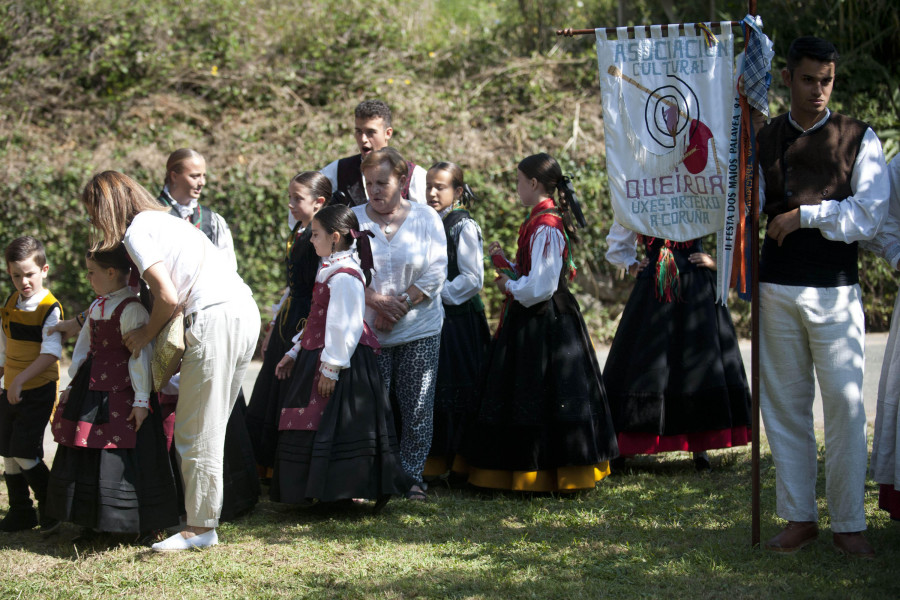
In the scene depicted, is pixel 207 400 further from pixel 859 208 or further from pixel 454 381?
pixel 859 208

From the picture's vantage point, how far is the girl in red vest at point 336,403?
4.48m

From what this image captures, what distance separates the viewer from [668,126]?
4.10 meters

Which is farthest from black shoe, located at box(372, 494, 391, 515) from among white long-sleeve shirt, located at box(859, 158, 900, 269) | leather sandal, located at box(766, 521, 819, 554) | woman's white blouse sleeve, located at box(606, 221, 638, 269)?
white long-sleeve shirt, located at box(859, 158, 900, 269)

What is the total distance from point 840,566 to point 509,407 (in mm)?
1840

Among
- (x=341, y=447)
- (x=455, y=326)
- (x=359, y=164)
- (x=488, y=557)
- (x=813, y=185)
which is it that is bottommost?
(x=488, y=557)

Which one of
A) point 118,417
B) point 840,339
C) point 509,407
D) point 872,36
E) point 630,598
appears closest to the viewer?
point 630,598

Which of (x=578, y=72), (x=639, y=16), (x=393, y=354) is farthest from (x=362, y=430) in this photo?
(x=639, y=16)

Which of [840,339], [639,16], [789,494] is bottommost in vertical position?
[789,494]

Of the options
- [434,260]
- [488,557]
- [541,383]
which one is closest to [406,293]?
[434,260]

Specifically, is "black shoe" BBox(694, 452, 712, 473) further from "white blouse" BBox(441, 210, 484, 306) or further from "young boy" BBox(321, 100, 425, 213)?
"young boy" BBox(321, 100, 425, 213)

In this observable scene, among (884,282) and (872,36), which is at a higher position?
(872,36)

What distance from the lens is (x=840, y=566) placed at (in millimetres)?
3740

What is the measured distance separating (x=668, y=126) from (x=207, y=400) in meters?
2.42

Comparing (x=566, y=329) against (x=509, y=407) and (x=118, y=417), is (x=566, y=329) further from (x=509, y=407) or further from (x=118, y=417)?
(x=118, y=417)
